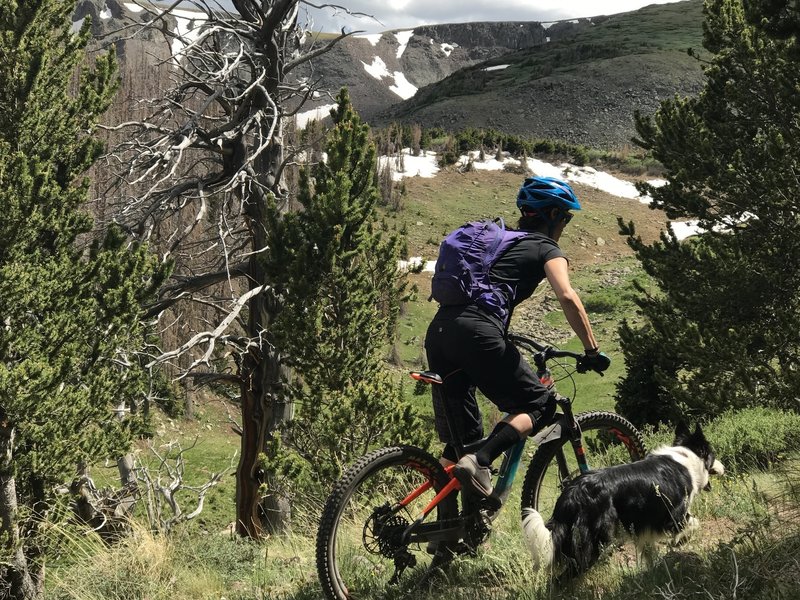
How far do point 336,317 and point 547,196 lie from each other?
8.32 meters

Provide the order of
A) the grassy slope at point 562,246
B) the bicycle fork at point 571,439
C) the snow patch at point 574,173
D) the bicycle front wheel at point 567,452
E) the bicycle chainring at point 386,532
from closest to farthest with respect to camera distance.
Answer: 1. the bicycle chainring at point 386,532
2. the bicycle fork at point 571,439
3. the bicycle front wheel at point 567,452
4. the grassy slope at point 562,246
5. the snow patch at point 574,173

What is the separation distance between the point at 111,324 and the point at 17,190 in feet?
7.16

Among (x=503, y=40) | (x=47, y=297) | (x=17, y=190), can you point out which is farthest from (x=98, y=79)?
(x=503, y=40)

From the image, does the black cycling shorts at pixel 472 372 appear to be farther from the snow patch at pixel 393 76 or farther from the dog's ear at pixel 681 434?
the snow patch at pixel 393 76

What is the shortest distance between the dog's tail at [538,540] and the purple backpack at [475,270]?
104 cm

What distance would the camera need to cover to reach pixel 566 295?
144 inches

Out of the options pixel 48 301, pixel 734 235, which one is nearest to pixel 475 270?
pixel 48 301

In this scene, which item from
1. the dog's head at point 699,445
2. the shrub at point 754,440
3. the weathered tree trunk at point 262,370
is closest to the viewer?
the dog's head at point 699,445

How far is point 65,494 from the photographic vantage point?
35.4 ft

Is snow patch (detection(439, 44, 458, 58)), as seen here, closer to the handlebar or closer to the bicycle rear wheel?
the handlebar

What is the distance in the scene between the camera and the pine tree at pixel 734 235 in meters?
10.8

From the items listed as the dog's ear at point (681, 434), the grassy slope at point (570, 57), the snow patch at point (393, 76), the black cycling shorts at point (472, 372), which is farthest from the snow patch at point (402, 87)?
the black cycling shorts at point (472, 372)

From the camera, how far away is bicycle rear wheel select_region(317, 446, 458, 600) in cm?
371

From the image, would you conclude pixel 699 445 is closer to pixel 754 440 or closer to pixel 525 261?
pixel 525 261
